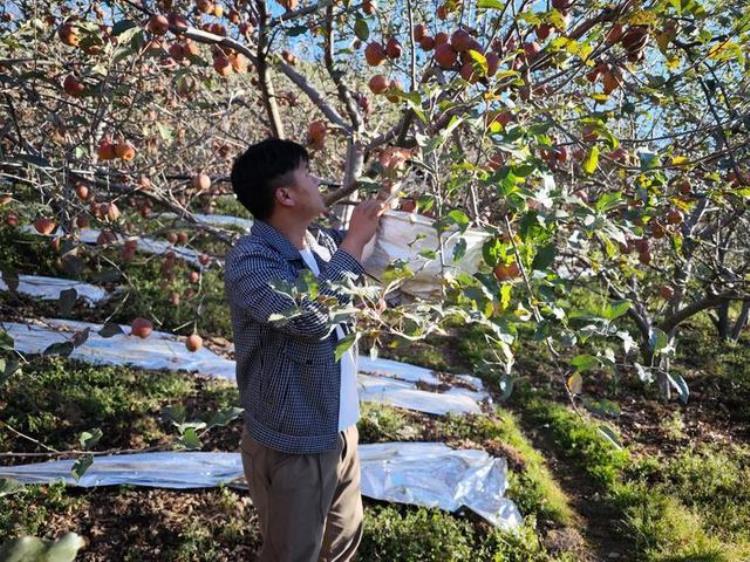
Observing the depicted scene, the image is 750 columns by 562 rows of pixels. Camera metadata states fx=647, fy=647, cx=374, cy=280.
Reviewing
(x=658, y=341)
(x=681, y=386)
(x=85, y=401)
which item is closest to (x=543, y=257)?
(x=658, y=341)

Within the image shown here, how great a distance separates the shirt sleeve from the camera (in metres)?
1.50

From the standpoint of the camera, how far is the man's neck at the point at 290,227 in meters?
1.79

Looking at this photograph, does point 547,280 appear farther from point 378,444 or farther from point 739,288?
point 739,288

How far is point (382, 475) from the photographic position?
3.20m

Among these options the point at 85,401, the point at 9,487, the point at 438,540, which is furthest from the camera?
the point at 85,401

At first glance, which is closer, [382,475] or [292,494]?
[292,494]

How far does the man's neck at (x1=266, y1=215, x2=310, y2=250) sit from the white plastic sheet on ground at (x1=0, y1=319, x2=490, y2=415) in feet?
8.30

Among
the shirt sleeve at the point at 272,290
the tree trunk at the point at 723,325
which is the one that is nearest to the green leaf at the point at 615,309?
the shirt sleeve at the point at 272,290

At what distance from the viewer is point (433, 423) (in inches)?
158

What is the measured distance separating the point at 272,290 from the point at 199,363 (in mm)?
3348

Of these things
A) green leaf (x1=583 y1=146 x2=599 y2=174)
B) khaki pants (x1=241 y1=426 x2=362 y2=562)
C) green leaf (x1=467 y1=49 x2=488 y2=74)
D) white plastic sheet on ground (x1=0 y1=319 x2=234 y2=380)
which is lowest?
white plastic sheet on ground (x1=0 y1=319 x2=234 y2=380)

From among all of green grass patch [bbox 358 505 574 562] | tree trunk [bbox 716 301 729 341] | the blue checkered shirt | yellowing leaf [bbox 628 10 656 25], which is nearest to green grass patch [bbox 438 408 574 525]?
green grass patch [bbox 358 505 574 562]

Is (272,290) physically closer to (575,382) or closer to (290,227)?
(290,227)

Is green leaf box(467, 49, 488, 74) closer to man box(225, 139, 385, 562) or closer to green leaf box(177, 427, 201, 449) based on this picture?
man box(225, 139, 385, 562)
